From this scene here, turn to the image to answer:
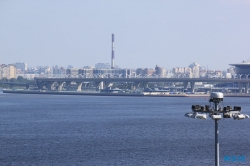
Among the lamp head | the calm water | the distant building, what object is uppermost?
the distant building

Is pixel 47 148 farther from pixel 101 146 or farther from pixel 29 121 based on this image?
pixel 29 121

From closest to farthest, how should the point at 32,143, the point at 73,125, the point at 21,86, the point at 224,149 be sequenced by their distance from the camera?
the point at 224,149 < the point at 32,143 < the point at 73,125 < the point at 21,86

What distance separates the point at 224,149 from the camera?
81.8ft

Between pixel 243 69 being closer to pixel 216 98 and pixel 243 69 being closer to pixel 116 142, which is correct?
pixel 116 142

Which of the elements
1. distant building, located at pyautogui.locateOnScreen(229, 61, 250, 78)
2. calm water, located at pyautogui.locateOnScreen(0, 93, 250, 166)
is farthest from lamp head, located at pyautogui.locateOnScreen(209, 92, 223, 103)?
distant building, located at pyautogui.locateOnScreen(229, 61, 250, 78)

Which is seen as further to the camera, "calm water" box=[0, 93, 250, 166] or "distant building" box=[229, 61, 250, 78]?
"distant building" box=[229, 61, 250, 78]

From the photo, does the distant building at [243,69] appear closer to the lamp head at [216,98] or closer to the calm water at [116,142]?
the calm water at [116,142]

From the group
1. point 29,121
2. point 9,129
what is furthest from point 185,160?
point 29,121

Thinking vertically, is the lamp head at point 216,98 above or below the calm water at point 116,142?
above

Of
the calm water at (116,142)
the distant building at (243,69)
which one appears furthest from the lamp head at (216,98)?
the distant building at (243,69)

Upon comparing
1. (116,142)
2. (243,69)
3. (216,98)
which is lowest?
(116,142)

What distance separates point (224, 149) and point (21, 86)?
12402cm

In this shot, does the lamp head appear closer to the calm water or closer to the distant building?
the calm water

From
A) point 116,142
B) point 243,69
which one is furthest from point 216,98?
point 243,69
